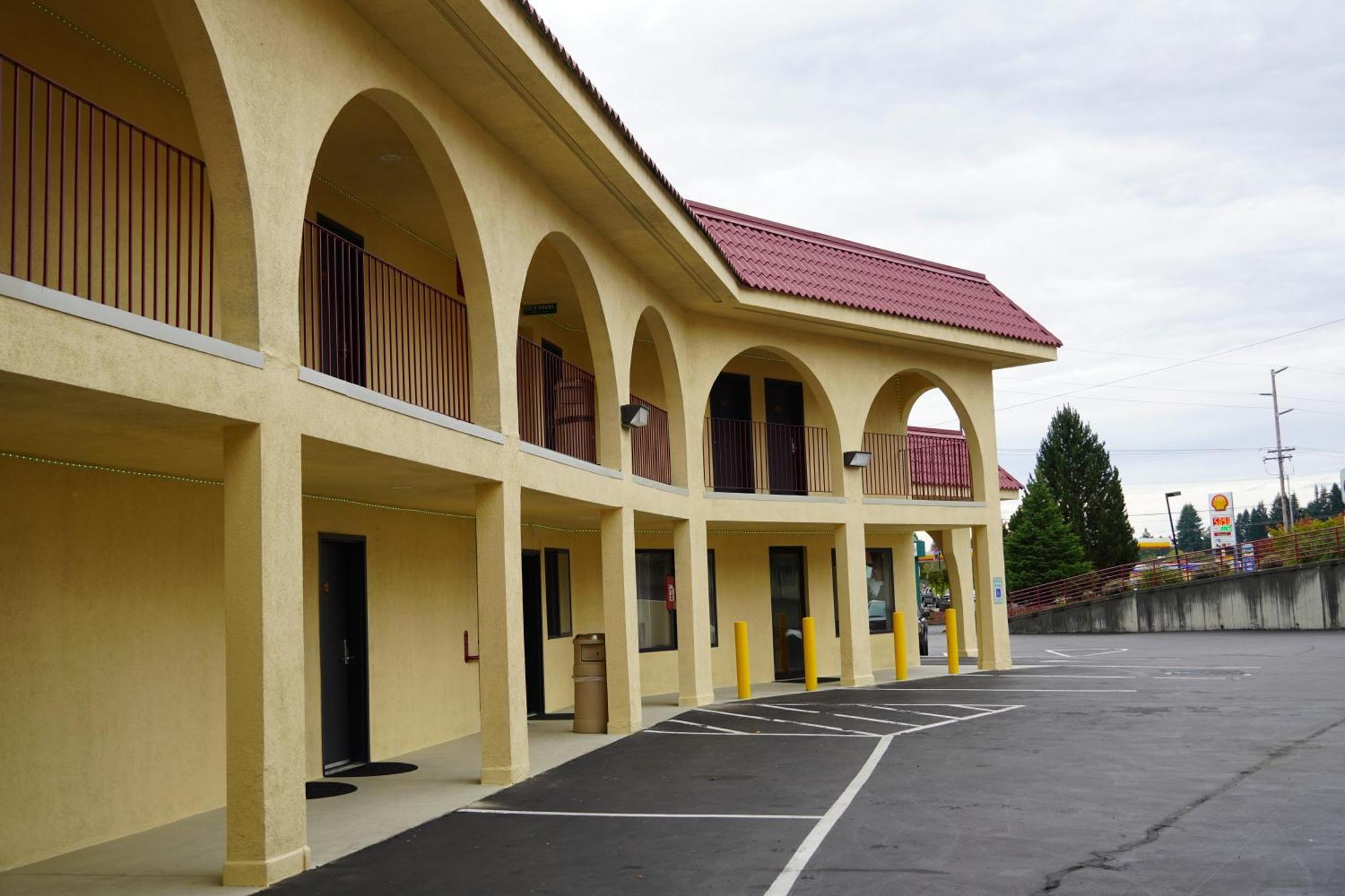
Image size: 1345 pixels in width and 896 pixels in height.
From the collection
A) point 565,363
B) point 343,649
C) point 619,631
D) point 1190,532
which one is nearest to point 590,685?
point 619,631

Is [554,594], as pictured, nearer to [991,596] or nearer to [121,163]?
[991,596]

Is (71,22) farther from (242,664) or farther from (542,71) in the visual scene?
(242,664)

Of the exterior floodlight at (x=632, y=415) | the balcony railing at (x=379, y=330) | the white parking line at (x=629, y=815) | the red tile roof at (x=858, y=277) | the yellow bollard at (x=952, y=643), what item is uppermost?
the red tile roof at (x=858, y=277)

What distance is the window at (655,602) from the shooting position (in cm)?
2178

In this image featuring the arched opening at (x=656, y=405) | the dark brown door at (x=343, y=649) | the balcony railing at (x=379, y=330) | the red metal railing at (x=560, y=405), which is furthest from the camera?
the arched opening at (x=656, y=405)

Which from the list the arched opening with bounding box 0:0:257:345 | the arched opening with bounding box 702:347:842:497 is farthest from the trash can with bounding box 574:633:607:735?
the arched opening with bounding box 0:0:257:345

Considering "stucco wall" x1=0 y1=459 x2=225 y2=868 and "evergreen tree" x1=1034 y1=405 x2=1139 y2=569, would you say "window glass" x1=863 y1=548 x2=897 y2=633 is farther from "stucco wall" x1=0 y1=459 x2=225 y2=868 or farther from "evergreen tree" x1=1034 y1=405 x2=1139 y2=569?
"evergreen tree" x1=1034 y1=405 x2=1139 y2=569

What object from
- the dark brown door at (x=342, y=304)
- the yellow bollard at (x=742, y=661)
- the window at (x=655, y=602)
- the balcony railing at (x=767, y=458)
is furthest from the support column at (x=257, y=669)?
the balcony railing at (x=767, y=458)

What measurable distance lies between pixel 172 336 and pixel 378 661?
7.45 m

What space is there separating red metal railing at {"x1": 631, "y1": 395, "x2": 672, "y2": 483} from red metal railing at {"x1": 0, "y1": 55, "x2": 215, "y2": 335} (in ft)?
30.5

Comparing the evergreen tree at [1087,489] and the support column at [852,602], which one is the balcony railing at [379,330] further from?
the evergreen tree at [1087,489]

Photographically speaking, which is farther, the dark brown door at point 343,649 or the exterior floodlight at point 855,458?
the exterior floodlight at point 855,458

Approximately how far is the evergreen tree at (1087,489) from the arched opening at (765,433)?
106ft

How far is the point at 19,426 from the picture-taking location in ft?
24.8
